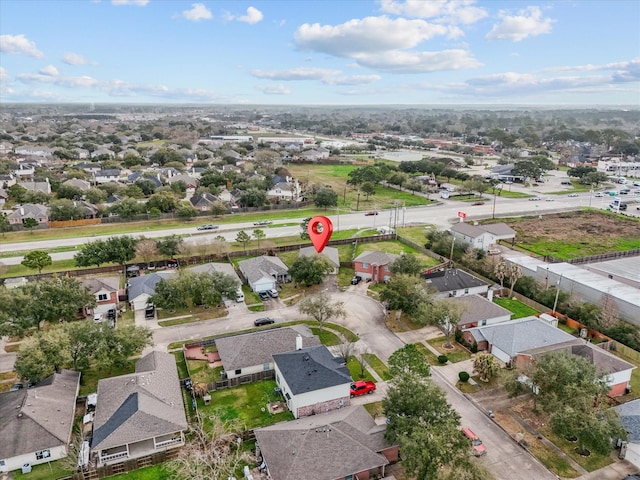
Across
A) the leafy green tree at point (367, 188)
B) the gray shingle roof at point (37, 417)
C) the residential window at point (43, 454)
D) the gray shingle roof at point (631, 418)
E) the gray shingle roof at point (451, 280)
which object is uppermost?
the leafy green tree at point (367, 188)

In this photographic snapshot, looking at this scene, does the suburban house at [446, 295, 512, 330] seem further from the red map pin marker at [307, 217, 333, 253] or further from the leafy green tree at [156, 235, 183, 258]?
the leafy green tree at [156, 235, 183, 258]

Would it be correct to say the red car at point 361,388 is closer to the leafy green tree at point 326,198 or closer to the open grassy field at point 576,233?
the open grassy field at point 576,233

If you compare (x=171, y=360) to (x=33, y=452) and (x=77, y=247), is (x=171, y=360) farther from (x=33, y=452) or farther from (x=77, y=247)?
(x=77, y=247)

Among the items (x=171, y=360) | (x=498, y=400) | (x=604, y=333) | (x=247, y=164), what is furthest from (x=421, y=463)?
(x=247, y=164)

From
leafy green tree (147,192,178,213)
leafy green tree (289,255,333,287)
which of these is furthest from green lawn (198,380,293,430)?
leafy green tree (147,192,178,213)

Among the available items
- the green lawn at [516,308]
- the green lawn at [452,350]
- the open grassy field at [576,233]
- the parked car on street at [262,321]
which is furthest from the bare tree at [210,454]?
the open grassy field at [576,233]

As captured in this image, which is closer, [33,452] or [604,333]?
[33,452]
